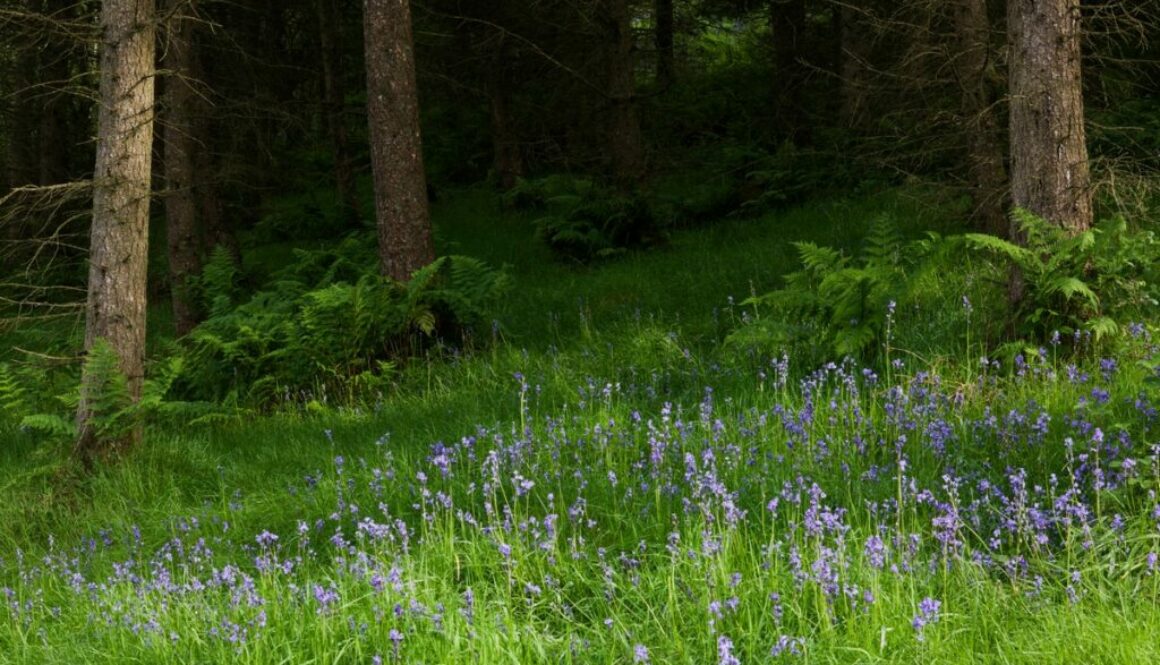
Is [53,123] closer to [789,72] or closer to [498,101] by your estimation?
[498,101]

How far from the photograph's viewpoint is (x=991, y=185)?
10.1 m

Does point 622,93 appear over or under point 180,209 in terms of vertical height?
over

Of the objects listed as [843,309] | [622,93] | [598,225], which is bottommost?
[843,309]

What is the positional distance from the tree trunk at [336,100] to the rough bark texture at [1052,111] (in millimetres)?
14005

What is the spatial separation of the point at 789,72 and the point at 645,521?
16256 millimetres

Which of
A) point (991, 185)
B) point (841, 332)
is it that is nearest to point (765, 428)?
point (841, 332)

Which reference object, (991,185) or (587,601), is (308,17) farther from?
(587,601)

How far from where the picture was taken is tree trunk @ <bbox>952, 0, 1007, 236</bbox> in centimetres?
1002

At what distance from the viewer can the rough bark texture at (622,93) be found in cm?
1418

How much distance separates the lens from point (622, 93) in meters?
14.3

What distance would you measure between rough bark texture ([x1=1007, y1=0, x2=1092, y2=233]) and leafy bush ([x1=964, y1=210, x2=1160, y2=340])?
0.24 metres

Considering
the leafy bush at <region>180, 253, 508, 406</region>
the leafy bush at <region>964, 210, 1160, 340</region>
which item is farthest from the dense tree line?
the leafy bush at <region>180, 253, 508, 406</region>

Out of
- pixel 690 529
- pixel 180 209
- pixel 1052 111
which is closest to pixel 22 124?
pixel 180 209

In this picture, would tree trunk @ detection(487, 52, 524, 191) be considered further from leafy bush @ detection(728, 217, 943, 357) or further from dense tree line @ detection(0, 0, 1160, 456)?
leafy bush @ detection(728, 217, 943, 357)
